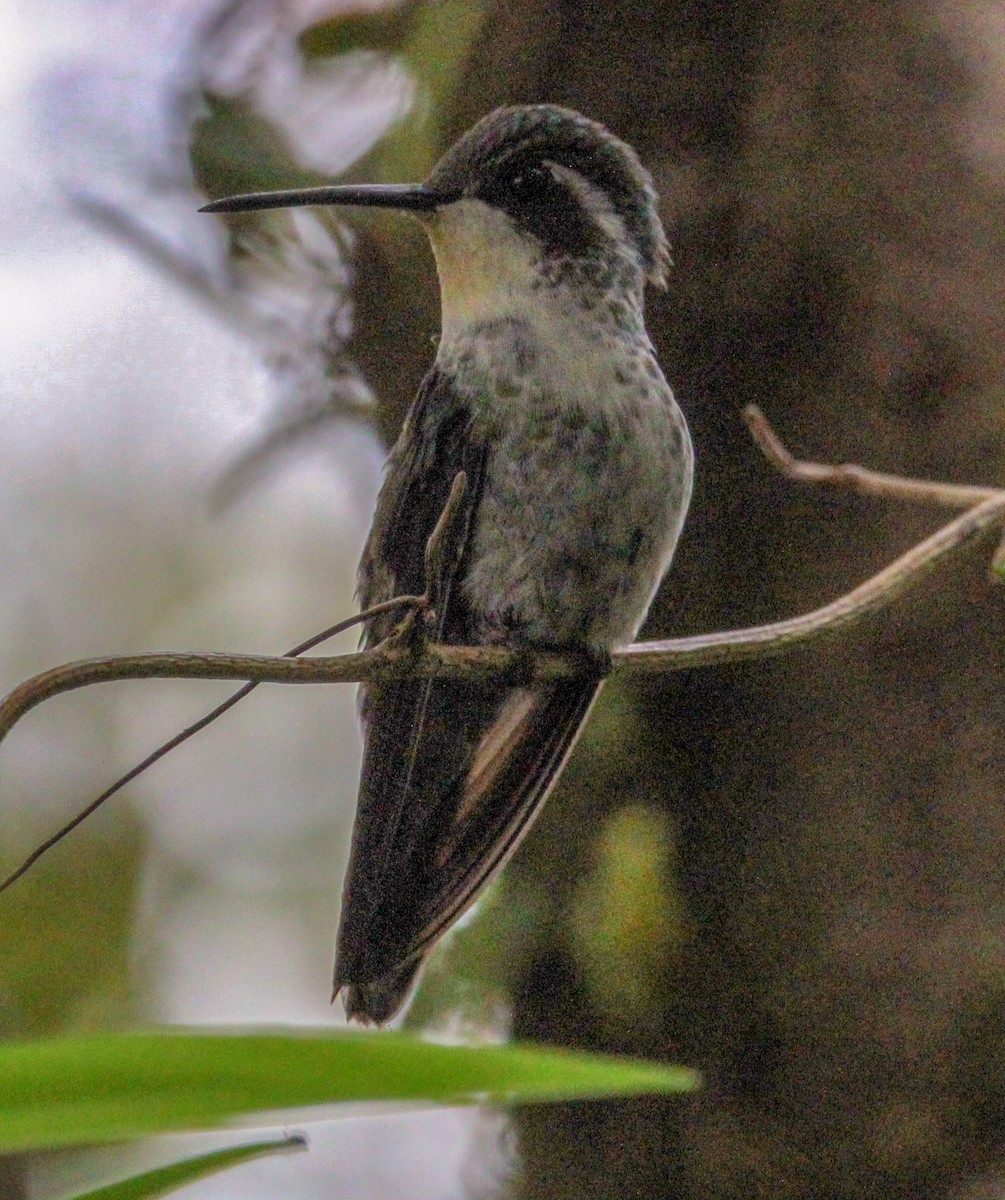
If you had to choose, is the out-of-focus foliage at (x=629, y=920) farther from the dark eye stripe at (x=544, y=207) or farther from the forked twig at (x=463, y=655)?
the dark eye stripe at (x=544, y=207)

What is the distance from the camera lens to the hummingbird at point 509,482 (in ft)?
5.04

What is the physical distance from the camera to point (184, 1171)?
56cm

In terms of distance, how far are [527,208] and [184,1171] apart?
50.8 inches

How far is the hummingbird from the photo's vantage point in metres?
1.54

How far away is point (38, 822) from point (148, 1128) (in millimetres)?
3749

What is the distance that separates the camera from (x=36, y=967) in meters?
3.37

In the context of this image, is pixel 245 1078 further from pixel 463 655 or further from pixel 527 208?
pixel 527 208

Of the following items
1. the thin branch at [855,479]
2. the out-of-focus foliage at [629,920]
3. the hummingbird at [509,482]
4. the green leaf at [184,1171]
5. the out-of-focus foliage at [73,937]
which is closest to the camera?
the green leaf at [184,1171]

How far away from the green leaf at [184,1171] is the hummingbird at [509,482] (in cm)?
89

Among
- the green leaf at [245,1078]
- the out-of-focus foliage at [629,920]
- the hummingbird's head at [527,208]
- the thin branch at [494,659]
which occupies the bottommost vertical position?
the out-of-focus foliage at [629,920]

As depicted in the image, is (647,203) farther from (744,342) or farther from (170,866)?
(170,866)

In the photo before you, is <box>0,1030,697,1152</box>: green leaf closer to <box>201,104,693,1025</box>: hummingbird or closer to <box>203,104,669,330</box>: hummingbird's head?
<box>201,104,693,1025</box>: hummingbird

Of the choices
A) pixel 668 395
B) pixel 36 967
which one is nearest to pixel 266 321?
pixel 668 395

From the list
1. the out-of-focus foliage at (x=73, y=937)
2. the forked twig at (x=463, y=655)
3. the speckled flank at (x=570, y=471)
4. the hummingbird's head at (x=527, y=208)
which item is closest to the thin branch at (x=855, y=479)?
the forked twig at (x=463, y=655)
